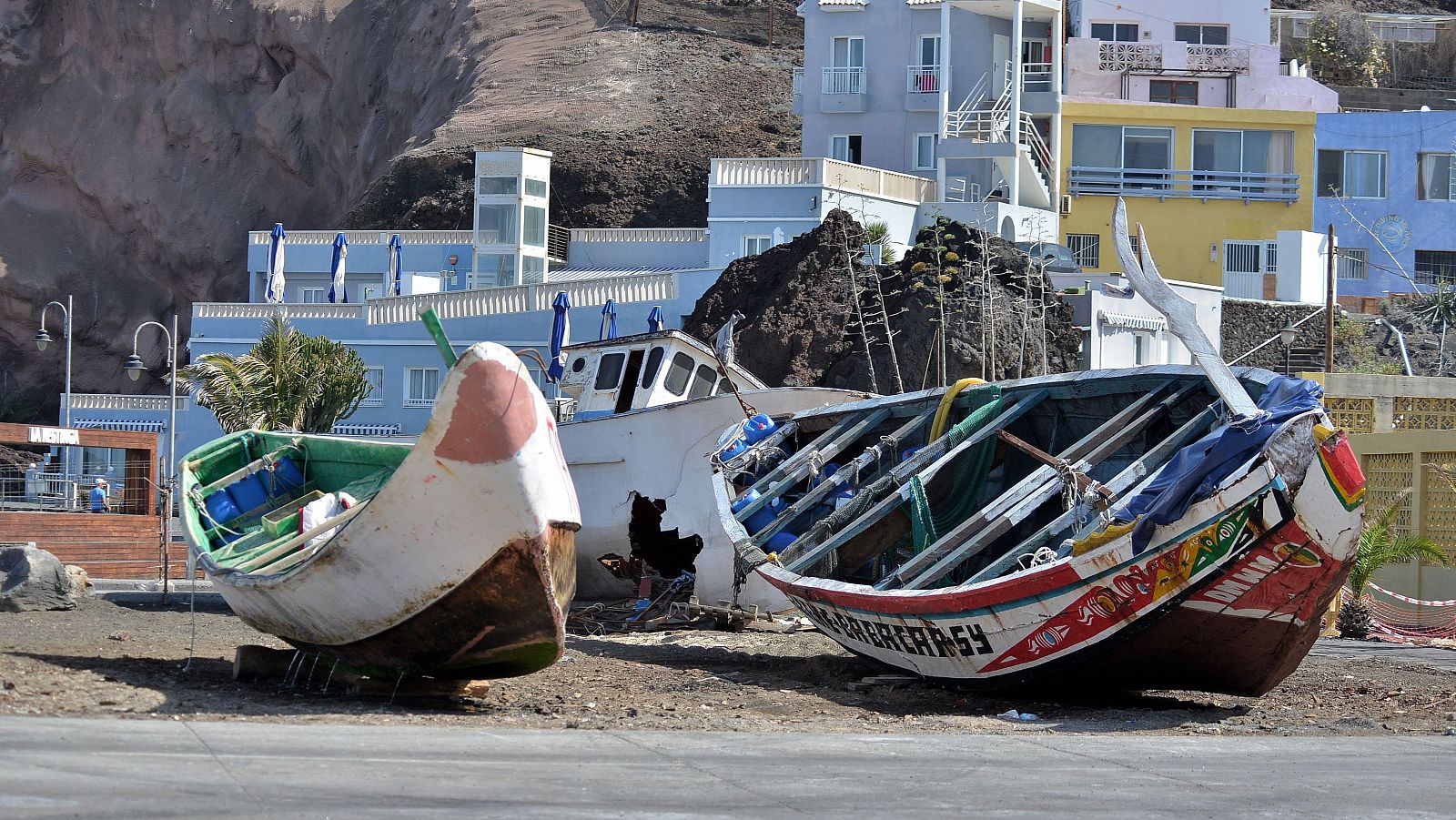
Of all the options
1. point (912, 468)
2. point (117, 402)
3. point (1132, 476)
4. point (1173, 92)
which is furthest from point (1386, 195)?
point (1132, 476)

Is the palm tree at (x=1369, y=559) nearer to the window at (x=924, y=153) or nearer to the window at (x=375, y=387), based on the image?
the window at (x=375, y=387)

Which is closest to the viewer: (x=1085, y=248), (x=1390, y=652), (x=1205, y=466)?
(x=1205, y=466)

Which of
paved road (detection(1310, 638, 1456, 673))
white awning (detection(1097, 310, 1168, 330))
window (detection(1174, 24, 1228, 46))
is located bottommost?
paved road (detection(1310, 638, 1456, 673))

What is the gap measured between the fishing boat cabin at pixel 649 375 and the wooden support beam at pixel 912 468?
25.8 ft

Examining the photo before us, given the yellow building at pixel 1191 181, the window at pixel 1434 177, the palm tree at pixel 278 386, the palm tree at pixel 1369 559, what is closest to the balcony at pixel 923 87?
the yellow building at pixel 1191 181

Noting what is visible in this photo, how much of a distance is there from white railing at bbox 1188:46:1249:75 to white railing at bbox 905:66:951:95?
9231 mm

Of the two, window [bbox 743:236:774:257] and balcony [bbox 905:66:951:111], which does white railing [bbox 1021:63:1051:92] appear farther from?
window [bbox 743:236:774:257]

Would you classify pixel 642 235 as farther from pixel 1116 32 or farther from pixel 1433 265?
pixel 1433 265

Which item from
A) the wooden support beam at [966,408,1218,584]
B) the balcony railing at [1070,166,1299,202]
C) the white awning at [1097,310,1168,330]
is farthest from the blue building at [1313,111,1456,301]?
the wooden support beam at [966,408,1218,584]

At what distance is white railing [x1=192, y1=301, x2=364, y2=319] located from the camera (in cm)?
4159

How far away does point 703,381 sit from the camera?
997 inches

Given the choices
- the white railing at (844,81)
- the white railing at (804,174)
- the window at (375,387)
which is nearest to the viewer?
the window at (375,387)

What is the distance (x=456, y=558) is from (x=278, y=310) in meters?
30.0

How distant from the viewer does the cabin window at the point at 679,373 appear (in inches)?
984
